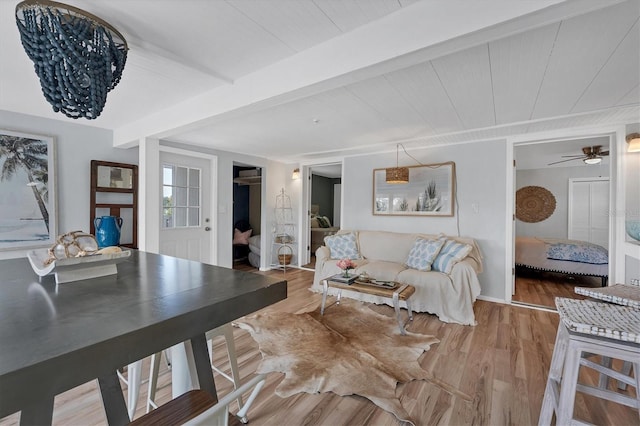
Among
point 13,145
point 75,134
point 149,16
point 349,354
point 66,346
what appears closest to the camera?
point 66,346

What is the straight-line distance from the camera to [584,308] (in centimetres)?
152

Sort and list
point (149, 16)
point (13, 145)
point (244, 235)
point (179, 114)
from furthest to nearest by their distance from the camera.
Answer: point (244, 235) < point (13, 145) < point (179, 114) < point (149, 16)

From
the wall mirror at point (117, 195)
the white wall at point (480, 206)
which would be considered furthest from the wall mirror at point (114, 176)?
the white wall at point (480, 206)

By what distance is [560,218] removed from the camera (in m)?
6.11

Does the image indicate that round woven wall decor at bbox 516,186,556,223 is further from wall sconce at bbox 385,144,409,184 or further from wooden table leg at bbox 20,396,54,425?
wooden table leg at bbox 20,396,54,425

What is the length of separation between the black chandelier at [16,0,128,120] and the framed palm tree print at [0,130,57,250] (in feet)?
7.61

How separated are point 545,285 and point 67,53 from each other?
226 inches

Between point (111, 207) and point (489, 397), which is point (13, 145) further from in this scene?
point (489, 397)

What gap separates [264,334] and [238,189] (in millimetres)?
4537

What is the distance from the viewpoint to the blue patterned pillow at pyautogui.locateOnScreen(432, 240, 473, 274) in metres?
3.27

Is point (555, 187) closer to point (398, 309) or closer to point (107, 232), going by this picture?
point (398, 309)

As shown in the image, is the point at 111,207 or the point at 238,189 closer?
the point at 111,207

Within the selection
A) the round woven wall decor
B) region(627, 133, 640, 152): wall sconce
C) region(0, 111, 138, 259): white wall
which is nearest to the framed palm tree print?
region(0, 111, 138, 259): white wall

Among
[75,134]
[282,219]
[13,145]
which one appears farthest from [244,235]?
[13,145]
